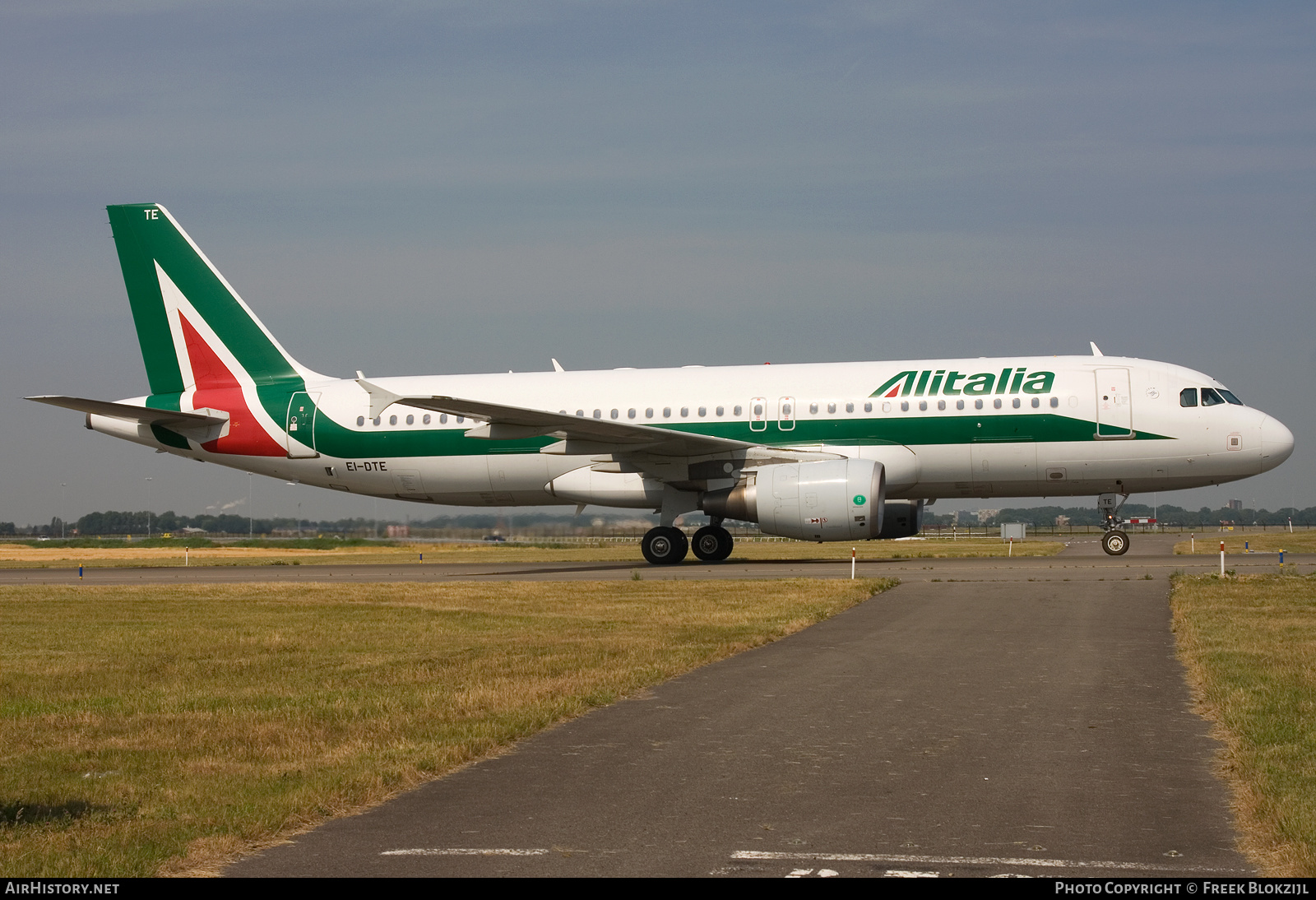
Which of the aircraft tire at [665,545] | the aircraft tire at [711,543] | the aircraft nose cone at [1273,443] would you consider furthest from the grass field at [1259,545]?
the aircraft tire at [665,545]

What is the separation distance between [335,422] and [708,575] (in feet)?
37.5

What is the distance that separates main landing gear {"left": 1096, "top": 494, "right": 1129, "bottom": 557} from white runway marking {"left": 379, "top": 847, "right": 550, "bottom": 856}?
25406mm

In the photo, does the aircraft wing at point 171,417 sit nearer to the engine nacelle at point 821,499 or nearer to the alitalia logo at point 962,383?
the engine nacelle at point 821,499

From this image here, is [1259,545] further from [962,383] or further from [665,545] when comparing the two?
[665,545]

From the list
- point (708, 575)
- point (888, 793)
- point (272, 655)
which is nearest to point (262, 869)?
point (888, 793)

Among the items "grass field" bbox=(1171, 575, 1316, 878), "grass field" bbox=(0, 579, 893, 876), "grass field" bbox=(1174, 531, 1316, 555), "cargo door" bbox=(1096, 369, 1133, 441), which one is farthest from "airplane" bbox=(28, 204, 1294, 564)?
"grass field" bbox=(1174, 531, 1316, 555)

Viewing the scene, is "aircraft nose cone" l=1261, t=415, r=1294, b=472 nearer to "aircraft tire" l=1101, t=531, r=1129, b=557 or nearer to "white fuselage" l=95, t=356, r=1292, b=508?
"white fuselage" l=95, t=356, r=1292, b=508

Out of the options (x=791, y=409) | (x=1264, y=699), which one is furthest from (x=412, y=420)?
(x=1264, y=699)

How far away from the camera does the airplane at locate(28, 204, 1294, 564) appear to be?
90.4 ft

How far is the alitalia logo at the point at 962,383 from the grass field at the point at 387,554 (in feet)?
22.9

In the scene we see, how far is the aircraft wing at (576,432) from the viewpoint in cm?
2661

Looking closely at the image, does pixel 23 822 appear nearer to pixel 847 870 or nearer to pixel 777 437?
pixel 847 870

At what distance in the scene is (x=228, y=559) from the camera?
4453 centimetres

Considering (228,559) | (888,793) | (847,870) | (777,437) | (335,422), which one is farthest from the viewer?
(228,559)
